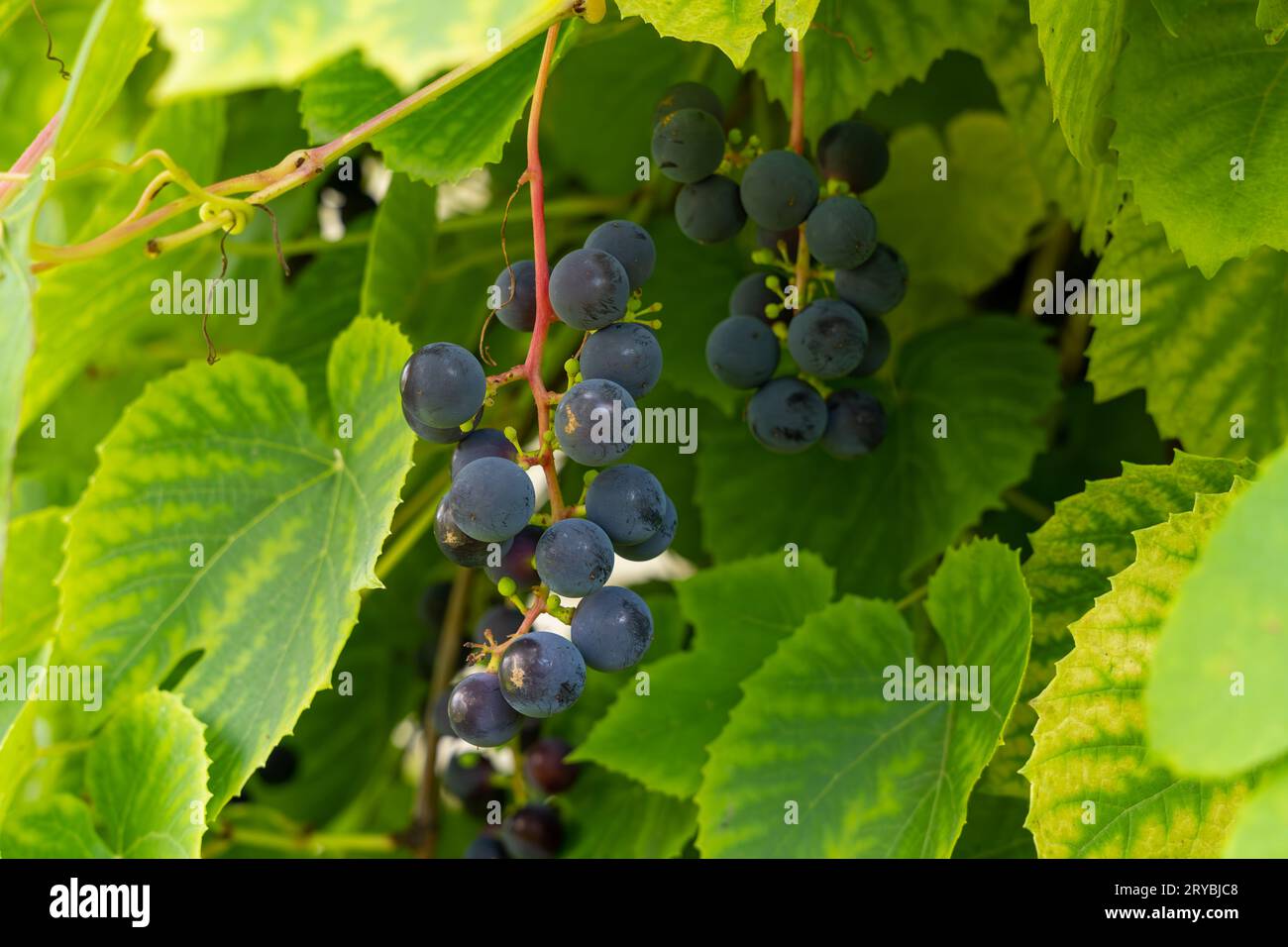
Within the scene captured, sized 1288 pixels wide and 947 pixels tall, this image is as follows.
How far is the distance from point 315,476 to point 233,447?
71mm

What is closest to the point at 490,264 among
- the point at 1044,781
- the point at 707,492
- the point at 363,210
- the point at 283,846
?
the point at 363,210

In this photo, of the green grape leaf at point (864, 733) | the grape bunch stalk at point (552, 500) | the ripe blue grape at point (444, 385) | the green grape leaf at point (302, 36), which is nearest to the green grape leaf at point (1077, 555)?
the green grape leaf at point (864, 733)

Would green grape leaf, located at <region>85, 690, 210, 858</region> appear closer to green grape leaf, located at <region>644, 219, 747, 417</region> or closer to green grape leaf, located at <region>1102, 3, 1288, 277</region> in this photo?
green grape leaf, located at <region>644, 219, 747, 417</region>

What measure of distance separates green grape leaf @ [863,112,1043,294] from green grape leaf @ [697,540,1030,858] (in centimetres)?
38

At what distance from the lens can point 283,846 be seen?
103cm

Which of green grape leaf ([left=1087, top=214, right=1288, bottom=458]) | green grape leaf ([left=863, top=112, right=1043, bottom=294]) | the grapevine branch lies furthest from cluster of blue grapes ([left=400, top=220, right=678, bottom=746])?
green grape leaf ([left=863, top=112, right=1043, bottom=294])

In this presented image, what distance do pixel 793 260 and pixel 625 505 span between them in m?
0.29

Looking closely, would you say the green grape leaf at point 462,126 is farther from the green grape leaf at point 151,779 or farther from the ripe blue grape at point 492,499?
the green grape leaf at point 151,779

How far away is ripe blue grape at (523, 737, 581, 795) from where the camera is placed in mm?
939

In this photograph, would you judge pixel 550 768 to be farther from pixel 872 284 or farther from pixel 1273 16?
pixel 1273 16

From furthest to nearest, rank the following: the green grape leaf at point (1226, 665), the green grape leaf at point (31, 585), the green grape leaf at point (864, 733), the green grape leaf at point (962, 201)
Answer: the green grape leaf at point (962, 201)
the green grape leaf at point (31, 585)
the green grape leaf at point (864, 733)
the green grape leaf at point (1226, 665)

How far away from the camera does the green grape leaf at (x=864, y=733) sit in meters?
0.70

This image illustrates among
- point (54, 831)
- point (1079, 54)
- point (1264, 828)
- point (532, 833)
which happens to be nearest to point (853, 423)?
point (1079, 54)

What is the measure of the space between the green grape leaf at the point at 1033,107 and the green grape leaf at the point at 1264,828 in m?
0.55
